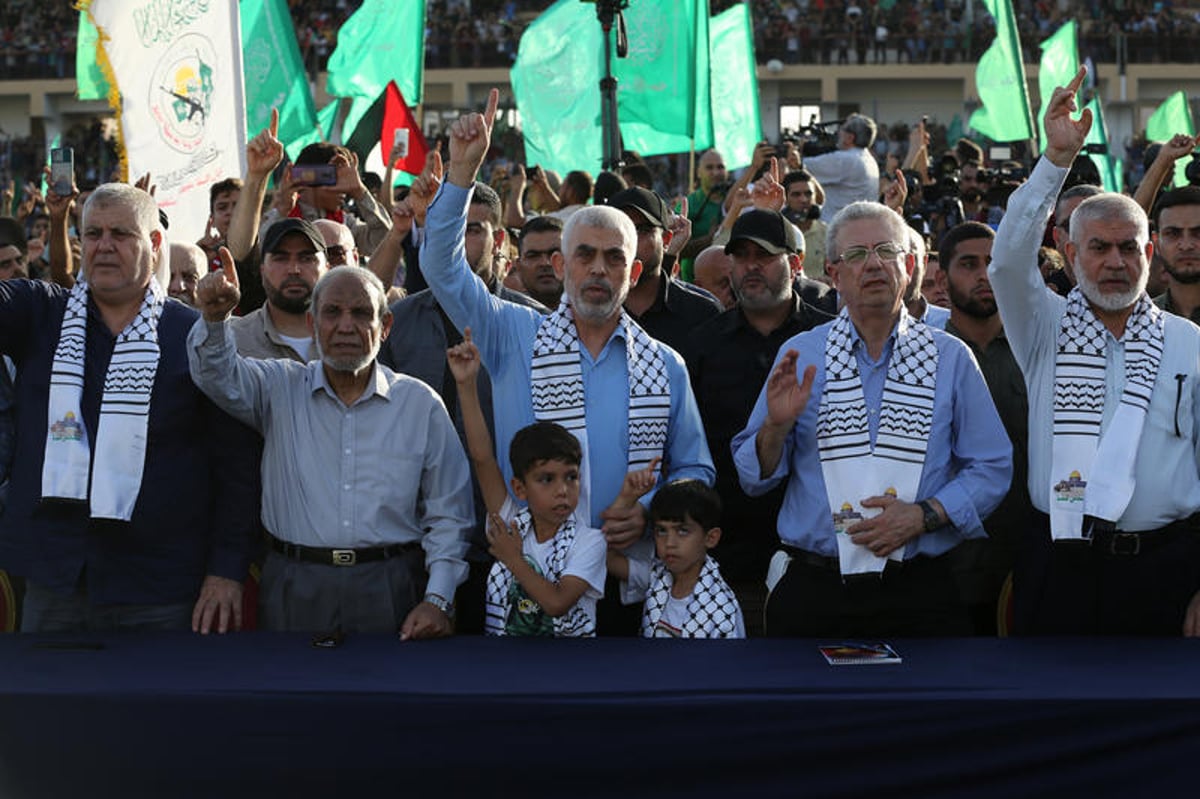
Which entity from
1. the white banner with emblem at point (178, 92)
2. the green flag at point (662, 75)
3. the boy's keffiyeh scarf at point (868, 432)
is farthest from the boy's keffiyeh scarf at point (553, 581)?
the green flag at point (662, 75)

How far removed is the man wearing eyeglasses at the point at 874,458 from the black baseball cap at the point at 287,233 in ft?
5.15

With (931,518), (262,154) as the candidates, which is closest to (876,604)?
(931,518)

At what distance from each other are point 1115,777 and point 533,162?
757 cm

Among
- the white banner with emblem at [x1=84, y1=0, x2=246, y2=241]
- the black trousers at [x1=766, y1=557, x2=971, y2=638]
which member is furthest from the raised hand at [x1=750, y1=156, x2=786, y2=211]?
the white banner with emblem at [x1=84, y1=0, x2=246, y2=241]

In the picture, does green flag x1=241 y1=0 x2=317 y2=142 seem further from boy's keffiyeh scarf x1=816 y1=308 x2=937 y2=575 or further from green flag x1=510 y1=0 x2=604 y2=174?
boy's keffiyeh scarf x1=816 y1=308 x2=937 y2=575

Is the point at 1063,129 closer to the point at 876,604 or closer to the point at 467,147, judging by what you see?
the point at 876,604

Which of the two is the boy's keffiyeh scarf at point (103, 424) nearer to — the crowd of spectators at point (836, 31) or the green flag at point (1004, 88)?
the green flag at point (1004, 88)

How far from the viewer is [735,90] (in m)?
12.8

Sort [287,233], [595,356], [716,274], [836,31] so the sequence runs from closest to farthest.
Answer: [595,356] → [287,233] → [716,274] → [836,31]

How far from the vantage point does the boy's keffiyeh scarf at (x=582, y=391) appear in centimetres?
454

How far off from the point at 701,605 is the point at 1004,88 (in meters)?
10.5

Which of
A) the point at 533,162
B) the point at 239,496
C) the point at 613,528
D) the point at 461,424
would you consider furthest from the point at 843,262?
the point at 533,162

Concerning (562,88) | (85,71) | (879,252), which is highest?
(85,71)

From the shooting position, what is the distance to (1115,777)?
11.5 feet
